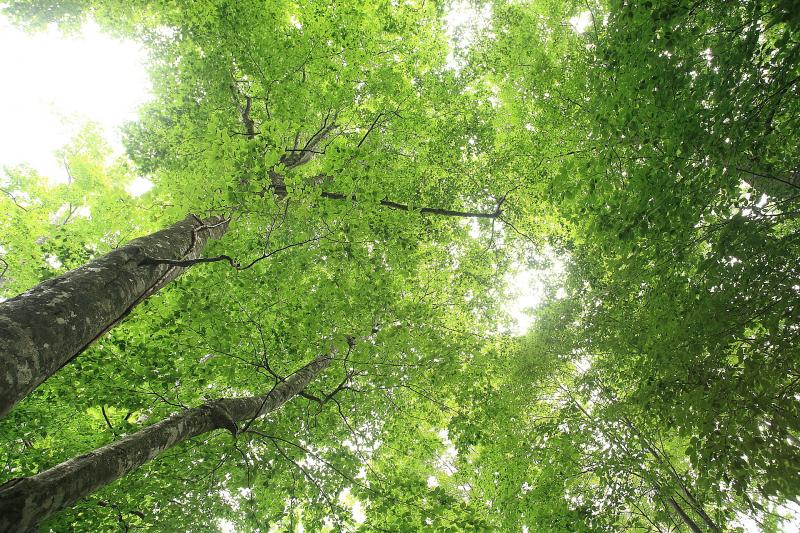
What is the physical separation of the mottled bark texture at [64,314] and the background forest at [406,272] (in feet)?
0.06

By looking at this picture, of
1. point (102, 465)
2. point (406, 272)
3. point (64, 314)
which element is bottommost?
point (102, 465)

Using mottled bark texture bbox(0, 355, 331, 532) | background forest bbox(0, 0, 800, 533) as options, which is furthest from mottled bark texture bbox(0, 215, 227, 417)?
mottled bark texture bbox(0, 355, 331, 532)

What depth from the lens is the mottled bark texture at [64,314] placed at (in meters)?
1.87

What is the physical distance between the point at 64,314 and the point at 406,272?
14.6ft

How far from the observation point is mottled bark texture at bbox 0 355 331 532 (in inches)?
74.1

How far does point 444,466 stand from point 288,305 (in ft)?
29.0

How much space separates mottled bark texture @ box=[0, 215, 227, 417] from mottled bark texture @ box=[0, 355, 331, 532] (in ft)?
1.76

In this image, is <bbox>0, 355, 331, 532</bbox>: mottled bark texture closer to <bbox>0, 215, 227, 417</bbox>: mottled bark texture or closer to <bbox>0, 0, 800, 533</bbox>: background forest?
<bbox>0, 0, 800, 533</bbox>: background forest

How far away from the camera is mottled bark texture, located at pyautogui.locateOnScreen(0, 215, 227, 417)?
1.87 meters

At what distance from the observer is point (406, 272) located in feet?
20.1

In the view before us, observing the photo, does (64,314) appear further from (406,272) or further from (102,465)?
(406,272)

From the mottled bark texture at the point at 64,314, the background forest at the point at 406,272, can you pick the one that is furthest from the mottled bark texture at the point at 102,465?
the mottled bark texture at the point at 64,314

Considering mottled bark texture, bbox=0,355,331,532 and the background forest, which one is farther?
the background forest

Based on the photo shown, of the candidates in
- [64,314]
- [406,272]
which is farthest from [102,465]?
[406,272]
